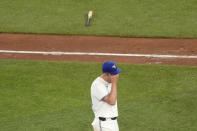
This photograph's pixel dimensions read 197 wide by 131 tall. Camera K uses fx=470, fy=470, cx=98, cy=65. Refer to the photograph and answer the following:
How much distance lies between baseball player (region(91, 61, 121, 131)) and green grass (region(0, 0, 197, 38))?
6.95 metres

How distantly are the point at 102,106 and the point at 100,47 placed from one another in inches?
245

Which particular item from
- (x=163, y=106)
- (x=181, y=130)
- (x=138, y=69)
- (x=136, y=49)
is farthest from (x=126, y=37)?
(x=181, y=130)

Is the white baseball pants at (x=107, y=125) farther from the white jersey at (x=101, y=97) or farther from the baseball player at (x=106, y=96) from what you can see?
the white jersey at (x=101, y=97)

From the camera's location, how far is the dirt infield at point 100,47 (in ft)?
43.5

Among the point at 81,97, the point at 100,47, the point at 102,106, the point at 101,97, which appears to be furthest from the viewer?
the point at 100,47

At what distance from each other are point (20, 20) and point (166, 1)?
5.17m

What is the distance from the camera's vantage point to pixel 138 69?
12.6 metres

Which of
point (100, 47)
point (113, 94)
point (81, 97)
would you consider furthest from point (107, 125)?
point (100, 47)

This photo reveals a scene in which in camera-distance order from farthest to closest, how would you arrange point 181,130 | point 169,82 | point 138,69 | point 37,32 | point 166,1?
point 166,1
point 37,32
point 138,69
point 169,82
point 181,130

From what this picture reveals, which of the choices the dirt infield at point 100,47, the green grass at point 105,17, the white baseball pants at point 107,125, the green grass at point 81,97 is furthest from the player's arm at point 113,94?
the green grass at point 105,17

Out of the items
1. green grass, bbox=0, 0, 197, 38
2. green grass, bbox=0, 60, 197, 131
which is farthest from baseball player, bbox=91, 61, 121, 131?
green grass, bbox=0, 0, 197, 38

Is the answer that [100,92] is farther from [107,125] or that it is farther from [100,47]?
[100,47]

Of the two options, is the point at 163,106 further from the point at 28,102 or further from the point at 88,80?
the point at 28,102

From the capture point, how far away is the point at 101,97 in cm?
780
